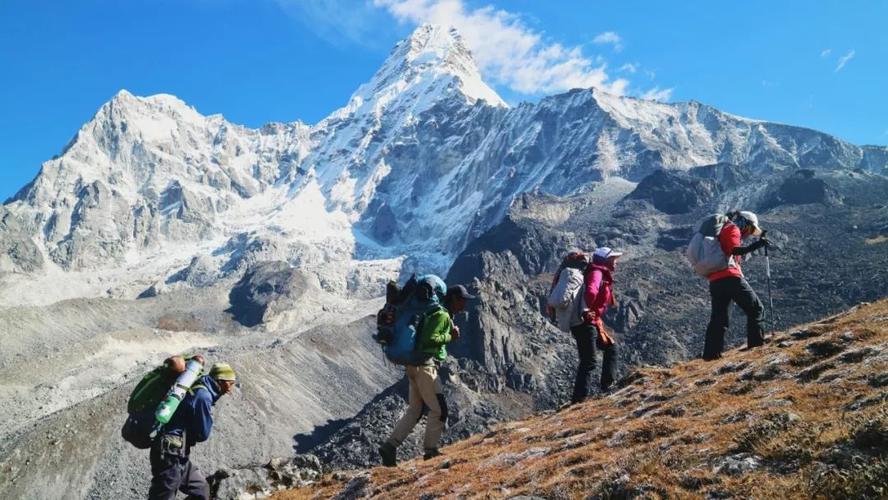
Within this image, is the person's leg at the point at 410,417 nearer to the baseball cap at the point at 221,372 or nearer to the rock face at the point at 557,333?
the baseball cap at the point at 221,372

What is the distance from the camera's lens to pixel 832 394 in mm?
8859

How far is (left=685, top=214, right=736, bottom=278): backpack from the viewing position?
49.6ft

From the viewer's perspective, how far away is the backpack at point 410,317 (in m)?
12.3

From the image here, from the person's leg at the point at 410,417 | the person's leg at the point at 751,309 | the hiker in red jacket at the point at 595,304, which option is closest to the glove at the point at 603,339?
the hiker in red jacket at the point at 595,304

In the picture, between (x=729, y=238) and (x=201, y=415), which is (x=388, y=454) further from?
(x=729, y=238)

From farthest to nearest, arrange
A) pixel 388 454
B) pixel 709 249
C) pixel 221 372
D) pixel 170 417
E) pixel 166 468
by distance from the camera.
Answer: pixel 709 249
pixel 388 454
pixel 221 372
pixel 166 468
pixel 170 417

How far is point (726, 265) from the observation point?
15.0 m

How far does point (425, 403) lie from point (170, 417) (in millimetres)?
4871

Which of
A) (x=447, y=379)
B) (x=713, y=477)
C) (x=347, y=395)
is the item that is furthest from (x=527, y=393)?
(x=713, y=477)

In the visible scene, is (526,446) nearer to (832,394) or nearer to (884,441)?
(832,394)

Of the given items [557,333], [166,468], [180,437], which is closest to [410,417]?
[180,437]

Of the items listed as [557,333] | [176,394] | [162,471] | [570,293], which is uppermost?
[557,333]

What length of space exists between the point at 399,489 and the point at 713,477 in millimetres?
6006

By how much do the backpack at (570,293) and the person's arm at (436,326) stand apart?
408 cm
